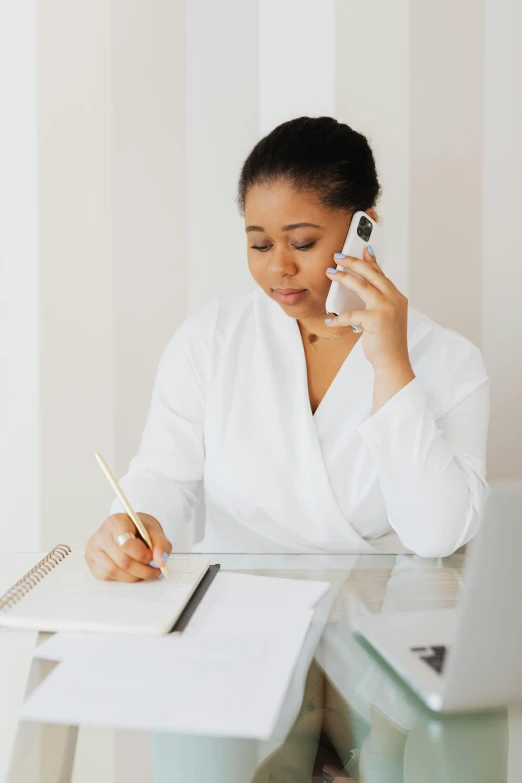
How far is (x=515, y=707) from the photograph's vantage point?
634 millimetres

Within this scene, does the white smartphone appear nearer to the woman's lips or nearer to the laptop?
the woman's lips

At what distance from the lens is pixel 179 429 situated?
1.37 m

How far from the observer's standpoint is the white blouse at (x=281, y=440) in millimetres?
1279

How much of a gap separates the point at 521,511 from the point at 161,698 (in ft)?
1.08

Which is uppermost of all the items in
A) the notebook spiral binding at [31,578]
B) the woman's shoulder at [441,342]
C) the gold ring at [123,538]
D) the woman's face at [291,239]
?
the woman's face at [291,239]

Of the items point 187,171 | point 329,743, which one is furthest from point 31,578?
point 187,171

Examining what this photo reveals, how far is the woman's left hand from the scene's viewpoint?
1.19m

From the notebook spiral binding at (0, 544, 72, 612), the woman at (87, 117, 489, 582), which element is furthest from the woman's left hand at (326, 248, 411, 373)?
the notebook spiral binding at (0, 544, 72, 612)

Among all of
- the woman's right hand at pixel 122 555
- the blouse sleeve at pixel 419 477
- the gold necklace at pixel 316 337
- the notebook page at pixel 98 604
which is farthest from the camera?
the gold necklace at pixel 316 337

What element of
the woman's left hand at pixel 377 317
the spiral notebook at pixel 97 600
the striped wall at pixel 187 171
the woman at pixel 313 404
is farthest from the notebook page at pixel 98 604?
the striped wall at pixel 187 171

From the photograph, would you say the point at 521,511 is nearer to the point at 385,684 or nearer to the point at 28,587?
the point at 385,684

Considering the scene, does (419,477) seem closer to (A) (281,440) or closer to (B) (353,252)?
(A) (281,440)

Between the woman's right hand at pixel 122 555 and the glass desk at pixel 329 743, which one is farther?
the woman's right hand at pixel 122 555

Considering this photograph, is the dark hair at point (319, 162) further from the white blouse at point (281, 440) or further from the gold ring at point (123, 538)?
the gold ring at point (123, 538)
